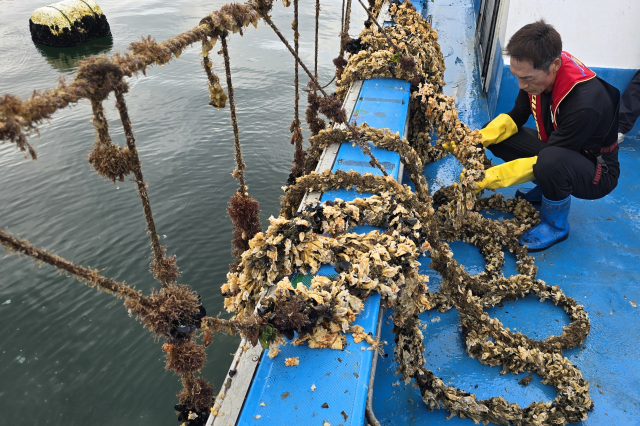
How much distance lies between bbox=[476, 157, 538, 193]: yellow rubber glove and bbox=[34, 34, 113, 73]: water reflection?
36.0 feet

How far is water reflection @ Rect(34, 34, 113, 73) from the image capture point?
1120cm

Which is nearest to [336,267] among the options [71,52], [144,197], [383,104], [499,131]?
[144,197]

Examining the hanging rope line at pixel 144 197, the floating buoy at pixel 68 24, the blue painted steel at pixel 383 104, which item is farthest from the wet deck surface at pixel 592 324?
the floating buoy at pixel 68 24

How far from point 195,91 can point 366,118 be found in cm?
611

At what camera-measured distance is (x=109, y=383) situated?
366cm

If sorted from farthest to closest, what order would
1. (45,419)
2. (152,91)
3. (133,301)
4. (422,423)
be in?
(152,91) < (45,419) < (422,423) < (133,301)

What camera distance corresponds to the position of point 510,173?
3.29 m

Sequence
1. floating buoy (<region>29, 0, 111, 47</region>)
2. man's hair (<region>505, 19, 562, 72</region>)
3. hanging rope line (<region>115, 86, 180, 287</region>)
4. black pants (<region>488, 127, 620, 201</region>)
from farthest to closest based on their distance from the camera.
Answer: floating buoy (<region>29, 0, 111, 47</region>), black pants (<region>488, 127, 620, 201</region>), man's hair (<region>505, 19, 562, 72</region>), hanging rope line (<region>115, 86, 180, 287</region>)

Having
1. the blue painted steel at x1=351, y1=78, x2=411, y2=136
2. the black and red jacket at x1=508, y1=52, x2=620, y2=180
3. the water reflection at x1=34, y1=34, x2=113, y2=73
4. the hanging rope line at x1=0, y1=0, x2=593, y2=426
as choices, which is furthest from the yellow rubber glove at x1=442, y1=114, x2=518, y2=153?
the water reflection at x1=34, y1=34, x2=113, y2=73

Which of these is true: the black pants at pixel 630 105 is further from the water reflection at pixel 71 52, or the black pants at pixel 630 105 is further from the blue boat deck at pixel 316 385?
the water reflection at pixel 71 52

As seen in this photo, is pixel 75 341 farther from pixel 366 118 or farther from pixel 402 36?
pixel 402 36

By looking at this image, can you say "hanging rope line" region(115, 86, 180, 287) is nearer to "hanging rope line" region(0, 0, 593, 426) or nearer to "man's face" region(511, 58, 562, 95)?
"hanging rope line" region(0, 0, 593, 426)

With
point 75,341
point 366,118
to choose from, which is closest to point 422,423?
point 366,118

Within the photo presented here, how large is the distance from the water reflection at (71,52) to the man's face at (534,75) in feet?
36.1
